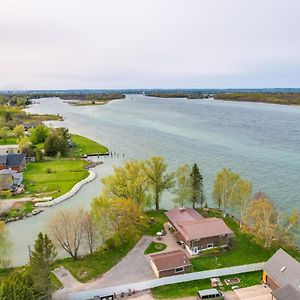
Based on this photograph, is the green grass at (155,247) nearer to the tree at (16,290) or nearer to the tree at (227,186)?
the tree at (227,186)

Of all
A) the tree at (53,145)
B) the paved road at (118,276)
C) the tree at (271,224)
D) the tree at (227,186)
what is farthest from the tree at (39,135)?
the tree at (271,224)

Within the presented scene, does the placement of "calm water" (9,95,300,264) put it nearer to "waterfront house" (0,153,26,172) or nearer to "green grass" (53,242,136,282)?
"green grass" (53,242,136,282)

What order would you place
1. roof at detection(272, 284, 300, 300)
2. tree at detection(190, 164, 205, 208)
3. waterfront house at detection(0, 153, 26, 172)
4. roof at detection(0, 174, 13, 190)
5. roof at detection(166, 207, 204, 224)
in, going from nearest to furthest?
roof at detection(272, 284, 300, 300) → roof at detection(166, 207, 204, 224) → tree at detection(190, 164, 205, 208) → roof at detection(0, 174, 13, 190) → waterfront house at detection(0, 153, 26, 172)

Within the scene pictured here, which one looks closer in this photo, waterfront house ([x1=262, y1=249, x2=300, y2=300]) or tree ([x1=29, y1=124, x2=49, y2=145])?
waterfront house ([x1=262, y1=249, x2=300, y2=300])

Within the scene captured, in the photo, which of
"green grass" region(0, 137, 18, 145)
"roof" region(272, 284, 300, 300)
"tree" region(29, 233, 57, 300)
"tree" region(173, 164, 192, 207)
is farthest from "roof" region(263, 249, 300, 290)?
"green grass" region(0, 137, 18, 145)

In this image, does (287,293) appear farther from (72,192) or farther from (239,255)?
(72,192)
